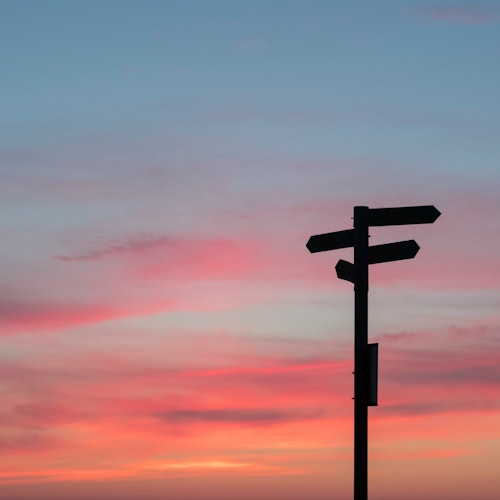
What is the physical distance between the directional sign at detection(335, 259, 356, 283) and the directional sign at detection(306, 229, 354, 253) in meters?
0.44

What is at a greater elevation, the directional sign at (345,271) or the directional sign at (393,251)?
the directional sign at (393,251)

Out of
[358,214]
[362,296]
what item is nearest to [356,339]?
[362,296]

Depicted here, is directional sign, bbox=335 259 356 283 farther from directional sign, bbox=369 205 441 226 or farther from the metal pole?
directional sign, bbox=369 205 441 226

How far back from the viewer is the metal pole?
A: 53.0 ft

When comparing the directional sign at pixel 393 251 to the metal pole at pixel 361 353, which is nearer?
the metal pole at pixel 361 353

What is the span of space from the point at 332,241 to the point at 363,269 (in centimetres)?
69

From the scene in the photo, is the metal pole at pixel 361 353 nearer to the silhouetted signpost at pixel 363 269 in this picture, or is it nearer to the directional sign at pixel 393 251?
the silhouetted signpost at pixel 363 269

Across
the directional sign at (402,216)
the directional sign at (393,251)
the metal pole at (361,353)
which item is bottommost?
the metal pole at (361,353)

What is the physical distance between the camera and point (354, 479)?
16188mm

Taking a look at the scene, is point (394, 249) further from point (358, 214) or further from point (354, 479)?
point (354, 479)

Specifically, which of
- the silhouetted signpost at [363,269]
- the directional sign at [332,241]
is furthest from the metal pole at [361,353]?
the directional sign at [332,241]

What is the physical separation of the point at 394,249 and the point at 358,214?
0.77 meters

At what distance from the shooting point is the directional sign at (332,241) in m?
17.1

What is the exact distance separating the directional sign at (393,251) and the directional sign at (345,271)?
0.37 metres
